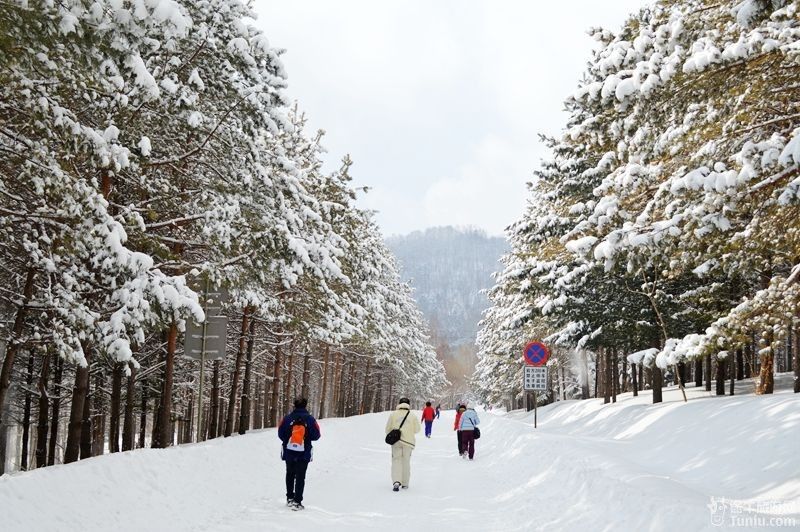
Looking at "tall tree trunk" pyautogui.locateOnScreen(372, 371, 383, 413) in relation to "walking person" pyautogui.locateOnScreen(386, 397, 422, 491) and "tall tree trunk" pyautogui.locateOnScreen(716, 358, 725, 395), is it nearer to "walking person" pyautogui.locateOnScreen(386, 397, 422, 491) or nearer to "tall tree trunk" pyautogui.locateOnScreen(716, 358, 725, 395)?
"tall tree trunk" pyautogui.locateOnScreen(716, 358, 725, 395)

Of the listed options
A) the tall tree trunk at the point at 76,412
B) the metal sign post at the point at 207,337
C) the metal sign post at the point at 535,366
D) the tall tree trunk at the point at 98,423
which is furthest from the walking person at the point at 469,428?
the tall tree trunk at the point at 98,423

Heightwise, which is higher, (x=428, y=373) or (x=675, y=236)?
(x=675, y=236)

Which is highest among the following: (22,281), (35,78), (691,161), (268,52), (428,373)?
(268,52)

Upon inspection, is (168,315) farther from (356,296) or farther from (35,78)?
(356,296)

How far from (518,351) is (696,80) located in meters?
35.1

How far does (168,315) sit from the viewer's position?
9195 millimetres

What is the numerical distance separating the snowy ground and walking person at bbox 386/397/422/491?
13.5 inches

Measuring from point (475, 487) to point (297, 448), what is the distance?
3.98 metres

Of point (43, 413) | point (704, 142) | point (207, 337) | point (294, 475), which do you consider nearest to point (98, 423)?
point (43, 413)

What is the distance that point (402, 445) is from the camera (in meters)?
11.6

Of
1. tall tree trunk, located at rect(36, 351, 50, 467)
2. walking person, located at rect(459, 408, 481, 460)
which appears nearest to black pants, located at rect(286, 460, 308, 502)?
walking person, located at rect(459, 408, 481, 460)

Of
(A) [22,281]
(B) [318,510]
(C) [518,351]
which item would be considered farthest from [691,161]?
(C) [518,351]

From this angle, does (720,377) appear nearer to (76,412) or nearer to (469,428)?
(469,428)

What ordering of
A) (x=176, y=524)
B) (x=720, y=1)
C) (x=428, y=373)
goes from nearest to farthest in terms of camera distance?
(x=720, y=1), (x=176, y=524), (x=428, y=373)
